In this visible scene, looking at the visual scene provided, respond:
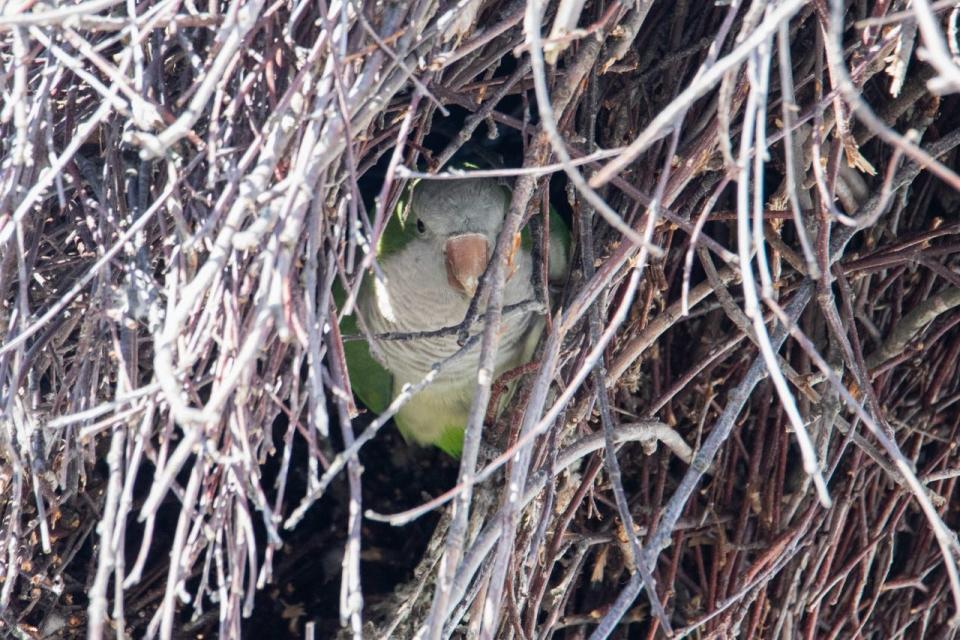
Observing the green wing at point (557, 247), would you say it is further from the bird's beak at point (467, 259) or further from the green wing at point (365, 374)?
the green wing at point (365, 374)

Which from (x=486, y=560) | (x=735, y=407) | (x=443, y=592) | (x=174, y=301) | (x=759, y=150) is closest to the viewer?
(x=759, y=150)

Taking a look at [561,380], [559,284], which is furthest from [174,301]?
[559,284]

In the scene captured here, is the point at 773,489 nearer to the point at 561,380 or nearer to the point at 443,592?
the point at 561,380

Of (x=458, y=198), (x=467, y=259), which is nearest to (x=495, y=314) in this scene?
(x=467, y=259)

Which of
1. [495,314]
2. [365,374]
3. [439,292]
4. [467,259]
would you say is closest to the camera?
[495,314]

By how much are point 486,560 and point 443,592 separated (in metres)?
0.56

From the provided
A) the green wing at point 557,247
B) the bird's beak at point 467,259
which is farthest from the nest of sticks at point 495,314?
the bird's beak at point 467,259

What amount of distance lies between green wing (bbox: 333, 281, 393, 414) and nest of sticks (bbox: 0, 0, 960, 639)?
0.31 m

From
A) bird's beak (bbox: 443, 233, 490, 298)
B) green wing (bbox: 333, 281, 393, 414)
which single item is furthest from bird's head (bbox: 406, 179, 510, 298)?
green wing (bbox: 333, 281, 393, 414)

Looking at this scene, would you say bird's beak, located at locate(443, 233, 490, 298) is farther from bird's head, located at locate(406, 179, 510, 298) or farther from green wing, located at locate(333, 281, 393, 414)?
green wing, located at locate(333, 281, 393, 414)

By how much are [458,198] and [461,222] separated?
6cm

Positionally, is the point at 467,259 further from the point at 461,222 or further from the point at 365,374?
the point at 365,374

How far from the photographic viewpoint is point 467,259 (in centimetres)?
238

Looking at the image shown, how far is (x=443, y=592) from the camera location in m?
1.42
